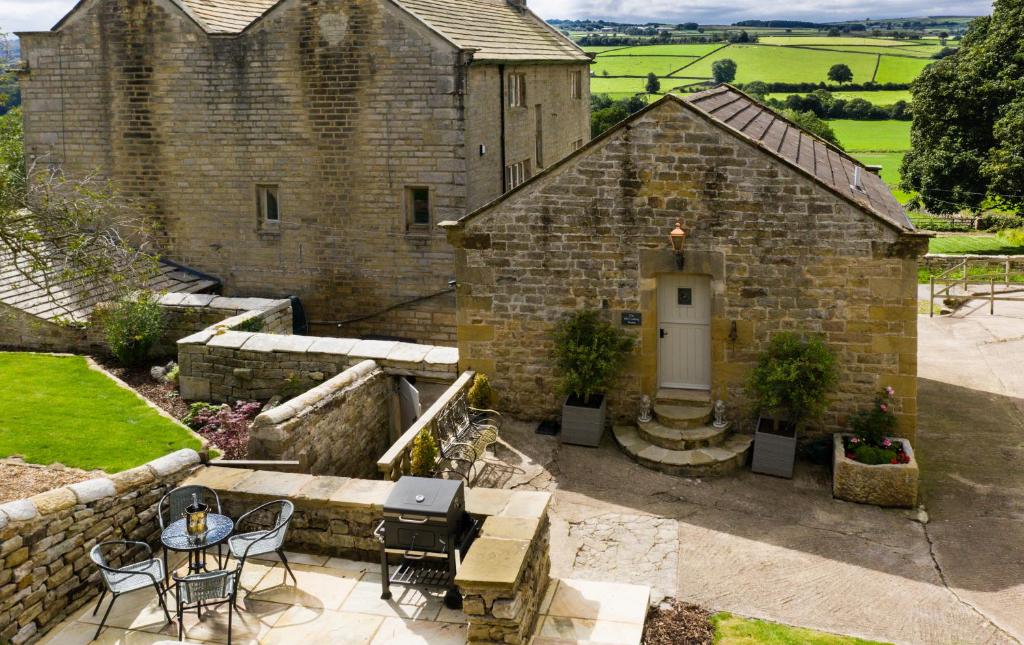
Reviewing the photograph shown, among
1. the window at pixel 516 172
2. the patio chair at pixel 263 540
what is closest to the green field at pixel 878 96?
the window at pixel 516 172

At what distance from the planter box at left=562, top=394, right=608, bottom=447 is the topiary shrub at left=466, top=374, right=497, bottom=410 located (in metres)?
1.22

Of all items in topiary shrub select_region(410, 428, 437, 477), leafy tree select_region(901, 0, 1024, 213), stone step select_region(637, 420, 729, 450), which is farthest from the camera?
leafy tree select_region(901, 0, 1024, 213)

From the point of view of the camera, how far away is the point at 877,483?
12367 millimetres

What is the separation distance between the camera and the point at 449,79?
1950cm

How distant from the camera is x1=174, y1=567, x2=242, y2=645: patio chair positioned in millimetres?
7836

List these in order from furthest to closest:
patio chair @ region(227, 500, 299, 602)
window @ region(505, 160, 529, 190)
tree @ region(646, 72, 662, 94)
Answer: tree @ region(646, 72, 662, 94) < window @ region(505, 160, 529, 190) < patio chair @ region(227, 500, 299, 602)

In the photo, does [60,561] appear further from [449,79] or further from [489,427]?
[449,79]

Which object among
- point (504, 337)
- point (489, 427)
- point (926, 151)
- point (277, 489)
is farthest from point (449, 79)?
point (926, 151)

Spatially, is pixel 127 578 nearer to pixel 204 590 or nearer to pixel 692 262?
pixel 204 590

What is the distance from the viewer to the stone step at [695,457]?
43.1 ft

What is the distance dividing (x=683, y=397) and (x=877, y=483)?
2.94 meters

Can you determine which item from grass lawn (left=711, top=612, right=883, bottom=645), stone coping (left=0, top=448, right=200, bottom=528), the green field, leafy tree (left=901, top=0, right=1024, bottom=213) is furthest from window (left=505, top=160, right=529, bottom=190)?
the green field

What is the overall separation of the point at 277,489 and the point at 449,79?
472 inches

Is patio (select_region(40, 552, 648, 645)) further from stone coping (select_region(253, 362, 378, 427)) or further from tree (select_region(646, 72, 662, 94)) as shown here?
tree (select_region(646, 72, 662, 94))
